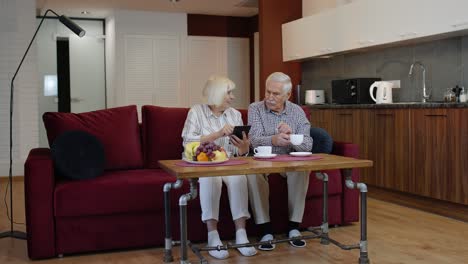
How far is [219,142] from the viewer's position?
337 cm

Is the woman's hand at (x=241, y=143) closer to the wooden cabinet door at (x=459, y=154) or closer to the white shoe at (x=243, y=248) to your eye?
the white shoe at (x=243, y=248)

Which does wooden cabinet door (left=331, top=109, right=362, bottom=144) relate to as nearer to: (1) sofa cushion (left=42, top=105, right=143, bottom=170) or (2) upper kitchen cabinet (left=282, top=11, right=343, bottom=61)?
(2) upper kitchen cabinet (left=282, top=11, right=343, bottom=61)

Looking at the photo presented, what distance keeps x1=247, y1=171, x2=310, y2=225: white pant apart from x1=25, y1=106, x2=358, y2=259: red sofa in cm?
18

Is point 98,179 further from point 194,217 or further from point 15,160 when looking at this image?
point 15,160

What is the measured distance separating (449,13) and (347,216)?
1799 mm

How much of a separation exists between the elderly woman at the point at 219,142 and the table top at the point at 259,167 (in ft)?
1.06

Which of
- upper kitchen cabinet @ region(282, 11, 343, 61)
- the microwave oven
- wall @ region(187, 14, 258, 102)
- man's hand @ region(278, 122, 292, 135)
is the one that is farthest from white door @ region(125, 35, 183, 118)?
man's hand @ region(278, 122, 292, 135)

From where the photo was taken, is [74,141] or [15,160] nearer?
[74,141]

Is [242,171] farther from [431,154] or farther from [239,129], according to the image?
[431,154]

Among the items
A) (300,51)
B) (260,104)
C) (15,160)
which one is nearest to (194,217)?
(260,104)

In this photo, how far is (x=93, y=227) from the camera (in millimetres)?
3104

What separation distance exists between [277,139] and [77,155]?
47.3 inches

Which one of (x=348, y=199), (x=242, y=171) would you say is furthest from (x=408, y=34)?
(x=242, y=171)

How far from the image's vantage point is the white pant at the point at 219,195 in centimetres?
301
